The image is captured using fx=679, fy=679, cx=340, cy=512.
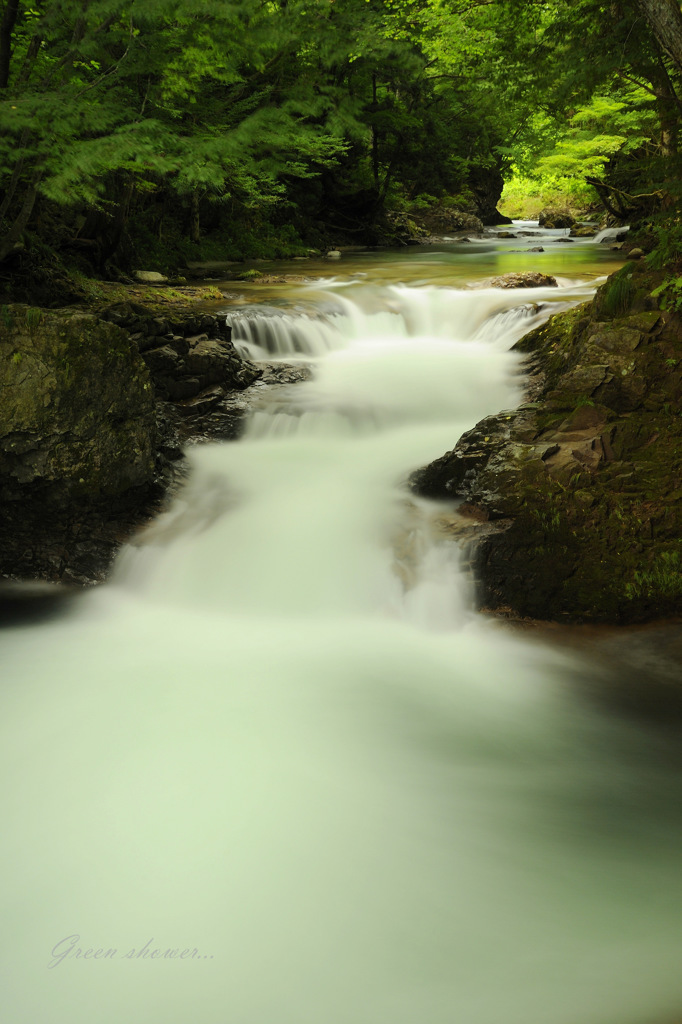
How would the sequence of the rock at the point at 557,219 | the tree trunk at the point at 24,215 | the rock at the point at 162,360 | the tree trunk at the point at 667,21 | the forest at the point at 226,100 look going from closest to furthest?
the tree trunk at the point at 667,21
the forest at the point at 226,100
the tree trunk at the point at 24,215
the rock at the point at 162,360
the rock at the point at 557,219

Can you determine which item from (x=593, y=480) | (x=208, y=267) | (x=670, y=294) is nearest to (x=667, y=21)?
(x=670, y=294)

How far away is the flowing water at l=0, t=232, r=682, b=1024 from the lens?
93.0 inches

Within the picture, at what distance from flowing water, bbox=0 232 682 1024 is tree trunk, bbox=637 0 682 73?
383 cm

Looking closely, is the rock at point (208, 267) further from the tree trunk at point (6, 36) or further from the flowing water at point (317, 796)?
the flowing water at point (317, 796)

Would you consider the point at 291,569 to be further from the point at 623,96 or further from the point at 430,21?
the point at 430,21

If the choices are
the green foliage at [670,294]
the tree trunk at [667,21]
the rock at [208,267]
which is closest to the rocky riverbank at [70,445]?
the green foliage at [670,294]

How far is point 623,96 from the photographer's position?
9.22 metres

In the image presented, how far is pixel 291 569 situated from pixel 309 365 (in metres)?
4.13

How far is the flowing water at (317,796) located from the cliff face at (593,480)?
1.43 feet

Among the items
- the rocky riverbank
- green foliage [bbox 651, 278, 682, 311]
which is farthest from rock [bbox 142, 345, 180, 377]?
green foliage [bbox 651, 278, 682, 311]

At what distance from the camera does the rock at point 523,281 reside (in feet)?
37.8

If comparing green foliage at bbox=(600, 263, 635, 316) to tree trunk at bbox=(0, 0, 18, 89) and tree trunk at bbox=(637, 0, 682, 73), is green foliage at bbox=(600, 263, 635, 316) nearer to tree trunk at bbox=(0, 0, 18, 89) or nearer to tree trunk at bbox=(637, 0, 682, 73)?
tree trunk at bbox=(637, 0, 682, 73)

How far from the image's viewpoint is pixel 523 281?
11.5 m

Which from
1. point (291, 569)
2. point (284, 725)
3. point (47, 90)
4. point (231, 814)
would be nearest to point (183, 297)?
point (47, 90)
